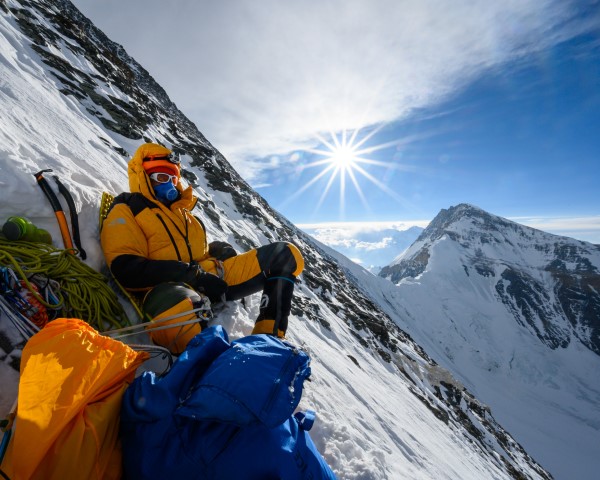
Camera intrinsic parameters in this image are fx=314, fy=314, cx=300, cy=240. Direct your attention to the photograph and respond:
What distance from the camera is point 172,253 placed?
3799 mm

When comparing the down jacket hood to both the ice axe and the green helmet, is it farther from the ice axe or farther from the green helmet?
the green helmet

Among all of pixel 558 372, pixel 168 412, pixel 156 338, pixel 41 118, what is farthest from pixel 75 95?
pixel 558 372

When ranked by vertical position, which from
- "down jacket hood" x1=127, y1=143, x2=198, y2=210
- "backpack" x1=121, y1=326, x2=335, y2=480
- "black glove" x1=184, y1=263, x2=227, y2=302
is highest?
"down jacket hood" x1=127, y1=143, x2=198, y2=210

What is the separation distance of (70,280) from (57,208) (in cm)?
100

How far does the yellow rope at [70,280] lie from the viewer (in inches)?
103

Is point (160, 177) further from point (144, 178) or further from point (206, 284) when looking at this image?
point (206, 284)

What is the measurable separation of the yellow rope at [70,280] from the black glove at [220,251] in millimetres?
1639

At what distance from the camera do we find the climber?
11.0 feet

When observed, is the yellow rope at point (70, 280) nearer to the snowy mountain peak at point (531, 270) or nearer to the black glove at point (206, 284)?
the black glove at point (206, 284)

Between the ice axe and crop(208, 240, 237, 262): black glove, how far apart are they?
1.82 metres

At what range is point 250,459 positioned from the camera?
155cm

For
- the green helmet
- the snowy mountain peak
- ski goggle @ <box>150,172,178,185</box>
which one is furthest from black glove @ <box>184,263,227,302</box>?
the snowy mountain peak

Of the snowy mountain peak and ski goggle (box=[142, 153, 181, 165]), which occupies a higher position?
the snowy mountain peak

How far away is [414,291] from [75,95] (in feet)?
357
